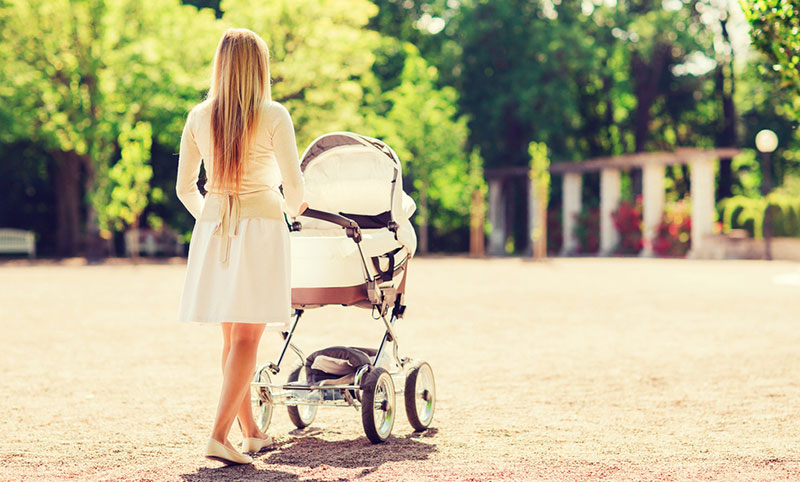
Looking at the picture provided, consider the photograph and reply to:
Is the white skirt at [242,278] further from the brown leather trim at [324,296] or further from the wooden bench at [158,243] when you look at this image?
the wooden bench at [158,243]

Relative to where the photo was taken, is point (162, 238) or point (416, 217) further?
point (416, 217)

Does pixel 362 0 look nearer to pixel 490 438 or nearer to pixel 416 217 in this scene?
pixel 416 217

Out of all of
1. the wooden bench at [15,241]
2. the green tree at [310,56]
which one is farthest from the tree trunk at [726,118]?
the wooden bench at [15,241]

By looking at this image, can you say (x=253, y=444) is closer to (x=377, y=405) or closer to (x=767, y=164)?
(x=377, y=405)

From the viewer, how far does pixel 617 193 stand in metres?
36.0

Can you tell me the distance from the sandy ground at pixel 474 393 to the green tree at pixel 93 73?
16.2 metres

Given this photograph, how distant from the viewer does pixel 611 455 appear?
531 cm

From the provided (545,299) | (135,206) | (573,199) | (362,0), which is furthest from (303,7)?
(545,299)

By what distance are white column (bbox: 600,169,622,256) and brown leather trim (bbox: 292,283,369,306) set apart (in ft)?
101

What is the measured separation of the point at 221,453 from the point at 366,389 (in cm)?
88

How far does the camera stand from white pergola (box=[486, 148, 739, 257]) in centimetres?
3253

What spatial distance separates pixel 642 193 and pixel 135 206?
16.0 metres

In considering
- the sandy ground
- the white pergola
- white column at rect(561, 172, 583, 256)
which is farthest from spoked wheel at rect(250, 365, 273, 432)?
white column at rect(561, 172, 583, 256)

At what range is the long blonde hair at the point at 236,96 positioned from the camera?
4.79m
